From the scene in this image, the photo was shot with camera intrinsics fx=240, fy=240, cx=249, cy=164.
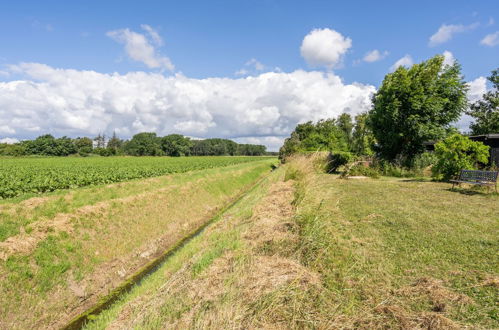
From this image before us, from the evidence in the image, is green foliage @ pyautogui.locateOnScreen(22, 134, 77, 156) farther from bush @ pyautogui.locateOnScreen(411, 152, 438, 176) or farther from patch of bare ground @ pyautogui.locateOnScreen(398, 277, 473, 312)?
patch of bare ground @ pyautogui.locateOnScreen(398, 277, 473, 312)

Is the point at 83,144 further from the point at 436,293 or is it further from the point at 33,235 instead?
the point at 436,293

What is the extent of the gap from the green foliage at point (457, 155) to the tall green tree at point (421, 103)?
24.2 feet

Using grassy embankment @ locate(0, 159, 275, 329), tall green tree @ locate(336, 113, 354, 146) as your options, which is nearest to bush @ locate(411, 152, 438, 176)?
grassy embankment @ locate(0, 159, 275, 329)

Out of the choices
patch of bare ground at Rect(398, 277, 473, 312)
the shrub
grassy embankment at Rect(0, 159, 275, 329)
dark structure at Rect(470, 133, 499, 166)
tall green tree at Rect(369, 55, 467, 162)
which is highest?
tall green tree at Rect(369, 55, 467, 162)

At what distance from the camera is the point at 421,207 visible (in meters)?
8.75

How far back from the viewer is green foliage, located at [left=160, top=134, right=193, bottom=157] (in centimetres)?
10691

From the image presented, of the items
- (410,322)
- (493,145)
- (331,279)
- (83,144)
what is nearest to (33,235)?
(331,279)

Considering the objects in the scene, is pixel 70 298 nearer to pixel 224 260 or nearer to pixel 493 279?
pixel 224 260

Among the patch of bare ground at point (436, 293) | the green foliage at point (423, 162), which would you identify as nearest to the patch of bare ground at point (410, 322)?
the patch of bare ground at point (436, 293)

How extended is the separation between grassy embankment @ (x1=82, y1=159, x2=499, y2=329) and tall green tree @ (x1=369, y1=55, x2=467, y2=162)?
58.1 feet

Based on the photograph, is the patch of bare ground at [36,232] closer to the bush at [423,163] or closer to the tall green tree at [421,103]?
the bush at [423,163]

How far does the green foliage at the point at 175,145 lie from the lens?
351 feet

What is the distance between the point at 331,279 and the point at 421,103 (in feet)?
77.1

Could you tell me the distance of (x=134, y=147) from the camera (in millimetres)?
110750
